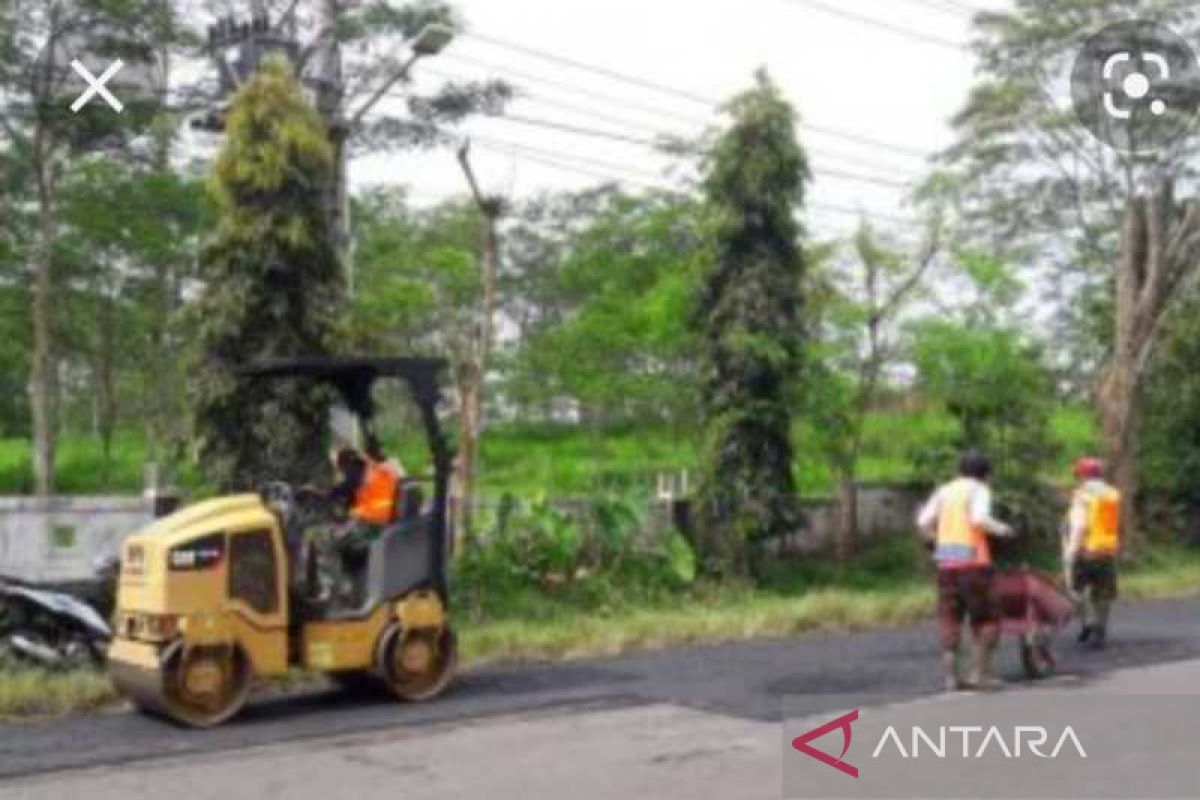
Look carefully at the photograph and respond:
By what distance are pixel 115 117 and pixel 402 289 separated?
208 inches

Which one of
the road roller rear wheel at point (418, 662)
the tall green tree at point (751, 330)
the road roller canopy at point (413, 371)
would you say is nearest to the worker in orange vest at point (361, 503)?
the road roller canopy at point (413, 371)

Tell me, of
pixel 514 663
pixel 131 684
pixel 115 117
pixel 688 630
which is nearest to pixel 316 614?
pixel 131 684

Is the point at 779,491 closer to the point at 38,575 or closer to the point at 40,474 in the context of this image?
the point at 38,575

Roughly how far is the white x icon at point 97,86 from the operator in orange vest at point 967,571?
14.7m

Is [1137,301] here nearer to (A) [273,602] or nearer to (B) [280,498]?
(B) [280,498]

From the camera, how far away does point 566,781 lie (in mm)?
8672

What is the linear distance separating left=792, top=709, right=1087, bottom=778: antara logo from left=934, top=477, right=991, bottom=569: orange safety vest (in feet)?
5.64

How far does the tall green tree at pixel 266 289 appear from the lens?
1536 cm

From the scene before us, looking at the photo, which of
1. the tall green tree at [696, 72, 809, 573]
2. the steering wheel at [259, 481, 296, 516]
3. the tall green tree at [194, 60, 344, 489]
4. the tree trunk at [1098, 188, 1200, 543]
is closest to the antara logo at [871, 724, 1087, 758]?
the steering wheel at [259, 481, 296, 516]

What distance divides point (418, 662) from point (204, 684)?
5.10ft

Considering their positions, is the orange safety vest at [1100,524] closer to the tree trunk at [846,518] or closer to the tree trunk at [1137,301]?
the tree trunk at [846,518]

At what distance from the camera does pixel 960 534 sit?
458 inches

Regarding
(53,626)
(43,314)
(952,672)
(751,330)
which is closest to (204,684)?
(53,626)

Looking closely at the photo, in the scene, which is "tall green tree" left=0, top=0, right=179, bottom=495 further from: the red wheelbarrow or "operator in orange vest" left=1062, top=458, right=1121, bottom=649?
the red wheelbarrow
